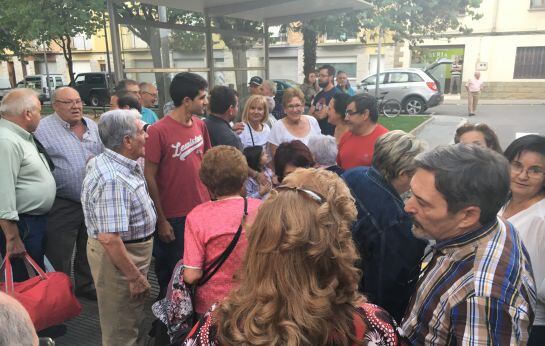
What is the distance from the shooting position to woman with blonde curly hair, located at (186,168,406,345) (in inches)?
44.4

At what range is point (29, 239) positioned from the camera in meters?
3.08

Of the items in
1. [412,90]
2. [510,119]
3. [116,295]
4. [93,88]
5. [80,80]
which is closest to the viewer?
[116,295]

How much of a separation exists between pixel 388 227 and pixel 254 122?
268 cm

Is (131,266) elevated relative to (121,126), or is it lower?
lower

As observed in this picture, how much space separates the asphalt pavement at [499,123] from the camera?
10828 millimetres

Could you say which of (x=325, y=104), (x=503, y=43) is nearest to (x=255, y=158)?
(x=325, y=104)

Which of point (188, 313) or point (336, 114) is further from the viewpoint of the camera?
point (336, 114)

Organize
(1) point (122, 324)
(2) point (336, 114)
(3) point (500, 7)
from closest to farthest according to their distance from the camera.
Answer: (1) point (122, 324)
(2) point (336, 114)
(3) point (500, 7)

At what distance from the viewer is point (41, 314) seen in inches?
96.8

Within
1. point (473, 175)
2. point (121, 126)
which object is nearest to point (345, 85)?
point (121, 126)

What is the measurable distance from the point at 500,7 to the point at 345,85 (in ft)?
66.6

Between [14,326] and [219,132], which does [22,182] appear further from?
[14,326]

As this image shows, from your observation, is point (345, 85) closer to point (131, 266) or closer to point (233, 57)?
point (233, 57)

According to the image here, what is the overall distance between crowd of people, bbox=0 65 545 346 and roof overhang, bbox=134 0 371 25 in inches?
92.6
